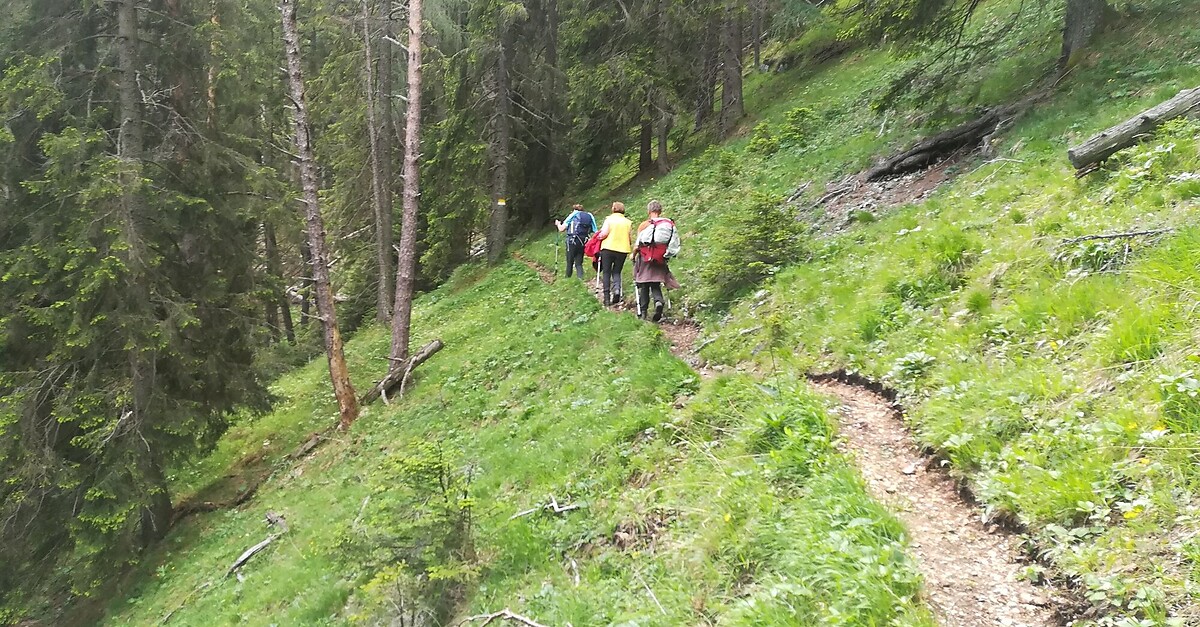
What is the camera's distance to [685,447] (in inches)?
224

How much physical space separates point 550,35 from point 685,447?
19.9 meters

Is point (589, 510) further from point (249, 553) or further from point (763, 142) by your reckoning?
point (763, 142)

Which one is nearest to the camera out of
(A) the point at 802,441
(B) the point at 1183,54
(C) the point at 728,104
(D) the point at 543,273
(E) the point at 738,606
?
(E) the point at 738,606

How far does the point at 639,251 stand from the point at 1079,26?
29.3 ft

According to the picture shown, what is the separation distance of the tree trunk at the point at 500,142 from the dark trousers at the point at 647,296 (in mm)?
11906

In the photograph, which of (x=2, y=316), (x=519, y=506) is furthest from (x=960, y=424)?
(x=2, y=316)

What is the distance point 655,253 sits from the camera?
30.6 ft

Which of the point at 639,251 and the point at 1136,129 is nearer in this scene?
the point at 1136,129

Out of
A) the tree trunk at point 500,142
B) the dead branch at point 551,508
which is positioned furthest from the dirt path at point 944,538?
the tree trunk at point 500,142

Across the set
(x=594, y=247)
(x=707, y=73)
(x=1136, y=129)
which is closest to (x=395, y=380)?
(x=594, y=247)

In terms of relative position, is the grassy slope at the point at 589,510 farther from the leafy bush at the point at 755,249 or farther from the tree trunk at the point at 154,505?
the leafy bush at the point at 755,249

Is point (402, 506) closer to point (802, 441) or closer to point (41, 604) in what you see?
point (802, 441)

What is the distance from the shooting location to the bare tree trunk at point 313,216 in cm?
1103

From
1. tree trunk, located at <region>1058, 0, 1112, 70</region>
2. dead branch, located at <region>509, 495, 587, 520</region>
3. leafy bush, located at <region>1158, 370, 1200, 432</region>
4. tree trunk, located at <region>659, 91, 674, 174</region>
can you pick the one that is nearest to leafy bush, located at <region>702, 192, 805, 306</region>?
dead branch, located at <region>509, 495, 587, 520</region>
